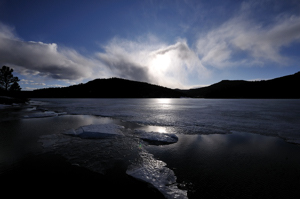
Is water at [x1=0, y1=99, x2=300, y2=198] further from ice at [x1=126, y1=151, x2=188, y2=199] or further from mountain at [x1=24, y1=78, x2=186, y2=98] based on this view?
mountain at [x1=24, y1=78, x2=186, y2=98]

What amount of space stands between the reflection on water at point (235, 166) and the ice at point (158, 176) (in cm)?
32

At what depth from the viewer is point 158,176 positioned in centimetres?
503

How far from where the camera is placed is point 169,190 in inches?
170

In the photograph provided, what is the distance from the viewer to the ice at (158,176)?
4.23 metres

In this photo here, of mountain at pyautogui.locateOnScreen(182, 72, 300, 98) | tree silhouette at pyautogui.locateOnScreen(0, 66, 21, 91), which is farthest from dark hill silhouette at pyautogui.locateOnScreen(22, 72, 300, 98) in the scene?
tree silhouette at pyautogui.locateOnScreen(0, 66, 21, 91)

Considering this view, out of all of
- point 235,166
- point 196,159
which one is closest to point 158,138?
point 196,159

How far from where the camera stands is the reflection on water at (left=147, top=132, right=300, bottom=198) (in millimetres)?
4301

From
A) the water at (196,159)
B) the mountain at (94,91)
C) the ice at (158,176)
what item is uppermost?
the mountain at (94,91)

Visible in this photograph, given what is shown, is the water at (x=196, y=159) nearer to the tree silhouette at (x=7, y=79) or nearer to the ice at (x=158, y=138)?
the ice at (x=158, y=138)

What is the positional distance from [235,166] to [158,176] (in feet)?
11.6

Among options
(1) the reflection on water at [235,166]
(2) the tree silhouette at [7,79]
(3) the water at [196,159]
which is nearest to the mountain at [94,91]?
(2) the tree silhouette at [7,79]

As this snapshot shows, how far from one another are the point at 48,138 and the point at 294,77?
22204 cm

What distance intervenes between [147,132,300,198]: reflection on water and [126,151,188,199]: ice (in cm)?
32

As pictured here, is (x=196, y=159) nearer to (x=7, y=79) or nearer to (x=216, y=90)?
(x=7, y=79)
